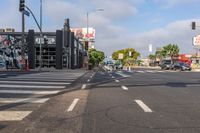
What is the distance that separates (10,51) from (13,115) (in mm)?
51396

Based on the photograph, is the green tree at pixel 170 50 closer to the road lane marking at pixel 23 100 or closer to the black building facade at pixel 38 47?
the black building facade at pixel 38 47

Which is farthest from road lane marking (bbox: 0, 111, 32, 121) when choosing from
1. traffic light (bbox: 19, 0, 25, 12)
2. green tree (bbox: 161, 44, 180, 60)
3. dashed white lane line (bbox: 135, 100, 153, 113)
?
green tree (bbox: 161, 44, 180, 60)

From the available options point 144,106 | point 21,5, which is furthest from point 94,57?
point 144,106

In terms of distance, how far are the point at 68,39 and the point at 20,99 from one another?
49.0m

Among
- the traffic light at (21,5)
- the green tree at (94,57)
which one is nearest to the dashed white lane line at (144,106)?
the traffic light at (21,5)

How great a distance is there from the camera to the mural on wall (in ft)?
194

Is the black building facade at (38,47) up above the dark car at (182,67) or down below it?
above

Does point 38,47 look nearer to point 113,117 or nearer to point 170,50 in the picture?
point 113,117

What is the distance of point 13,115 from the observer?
10023 mm

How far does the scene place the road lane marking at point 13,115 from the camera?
9.48m

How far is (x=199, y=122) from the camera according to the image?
8.94 metres

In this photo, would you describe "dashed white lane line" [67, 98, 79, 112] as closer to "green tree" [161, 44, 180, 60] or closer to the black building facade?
the black building facade

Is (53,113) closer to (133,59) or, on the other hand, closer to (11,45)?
(11,45)

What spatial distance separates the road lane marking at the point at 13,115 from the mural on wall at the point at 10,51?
162 ft
